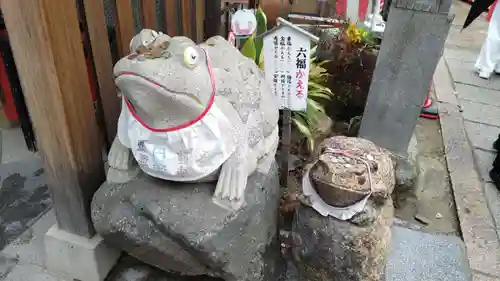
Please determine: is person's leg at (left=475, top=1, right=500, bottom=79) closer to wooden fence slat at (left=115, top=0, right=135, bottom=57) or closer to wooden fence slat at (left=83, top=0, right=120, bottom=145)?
wooden fence slat at (left=115, top=0, right=135, bottom=57)

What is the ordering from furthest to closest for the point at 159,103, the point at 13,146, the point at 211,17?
1. the point at 211,17
2. the point at 13,146
3. the point at 159,103

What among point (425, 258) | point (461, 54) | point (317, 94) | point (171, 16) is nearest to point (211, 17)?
point (171, 16)

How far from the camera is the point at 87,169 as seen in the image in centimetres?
249

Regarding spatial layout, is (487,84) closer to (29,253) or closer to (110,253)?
(110,253)

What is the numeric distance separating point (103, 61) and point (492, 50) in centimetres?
603

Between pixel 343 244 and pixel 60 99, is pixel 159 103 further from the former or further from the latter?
pixel 343 244

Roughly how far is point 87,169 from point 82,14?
34.5 inches

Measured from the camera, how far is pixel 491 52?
6457mm

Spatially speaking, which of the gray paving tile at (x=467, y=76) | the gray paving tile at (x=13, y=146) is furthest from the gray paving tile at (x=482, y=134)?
the gray paving tile at (x=13, y=146)

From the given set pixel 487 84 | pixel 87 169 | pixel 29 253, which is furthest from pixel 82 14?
pixel 487 84

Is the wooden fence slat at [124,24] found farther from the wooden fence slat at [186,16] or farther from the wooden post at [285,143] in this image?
the wooden post at [285,143]

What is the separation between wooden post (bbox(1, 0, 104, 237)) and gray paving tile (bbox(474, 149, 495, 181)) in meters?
3.63

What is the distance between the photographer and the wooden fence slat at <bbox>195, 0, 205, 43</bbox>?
390cm

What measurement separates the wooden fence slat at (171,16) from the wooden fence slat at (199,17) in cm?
42
